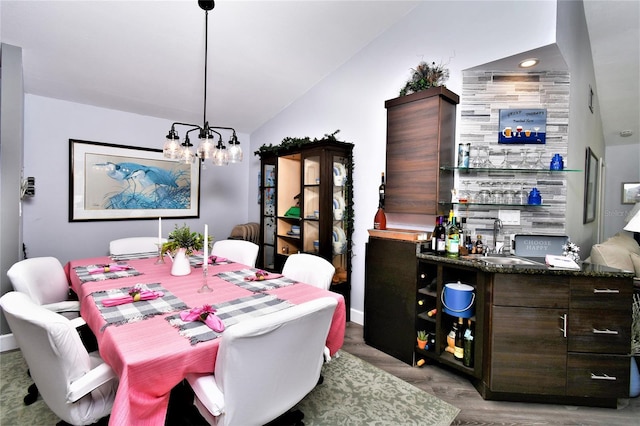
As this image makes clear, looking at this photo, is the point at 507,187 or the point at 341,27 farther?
the point at 341,27

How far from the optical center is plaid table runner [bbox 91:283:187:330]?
1389 millimetres

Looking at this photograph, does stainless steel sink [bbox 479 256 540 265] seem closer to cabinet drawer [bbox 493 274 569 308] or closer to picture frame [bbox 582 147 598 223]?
cabinet drawer [bbox 493 274 569 308]

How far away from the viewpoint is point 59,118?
3256mm

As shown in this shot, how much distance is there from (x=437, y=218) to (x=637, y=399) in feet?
5.86

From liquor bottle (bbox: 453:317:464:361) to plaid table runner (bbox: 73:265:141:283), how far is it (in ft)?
8.03

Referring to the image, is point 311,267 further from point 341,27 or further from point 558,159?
point 341,27

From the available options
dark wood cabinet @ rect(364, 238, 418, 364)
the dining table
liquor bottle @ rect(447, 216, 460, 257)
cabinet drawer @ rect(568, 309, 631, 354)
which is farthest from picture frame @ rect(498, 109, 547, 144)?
the dining table

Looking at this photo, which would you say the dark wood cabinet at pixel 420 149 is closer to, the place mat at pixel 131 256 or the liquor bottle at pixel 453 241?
the liquor bottle at pixel 453 241

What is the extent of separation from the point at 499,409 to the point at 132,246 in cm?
345

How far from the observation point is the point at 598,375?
1892 mm

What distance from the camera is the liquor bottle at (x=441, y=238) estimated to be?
7.97 ft

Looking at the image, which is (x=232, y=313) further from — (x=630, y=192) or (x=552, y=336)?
(x=630, y=192)

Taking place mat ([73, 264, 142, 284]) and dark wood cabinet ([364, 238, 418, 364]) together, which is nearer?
place mat ([73, 264, 142, 284])

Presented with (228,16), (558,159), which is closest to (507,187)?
(558,159)
